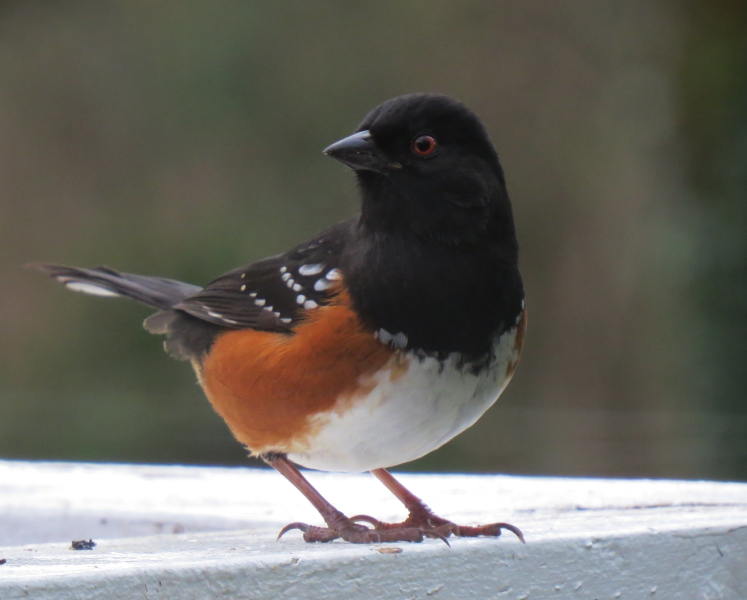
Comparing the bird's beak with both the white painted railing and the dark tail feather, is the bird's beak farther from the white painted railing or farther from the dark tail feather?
the dark tail feather

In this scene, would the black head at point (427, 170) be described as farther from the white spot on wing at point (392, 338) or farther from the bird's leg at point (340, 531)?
the bird's leg at point (340, 531)

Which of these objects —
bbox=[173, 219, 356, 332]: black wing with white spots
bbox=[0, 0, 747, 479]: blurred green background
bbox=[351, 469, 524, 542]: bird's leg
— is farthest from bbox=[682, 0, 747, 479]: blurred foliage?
bbox=[173, 219, 356, 332]: black wing with white spots

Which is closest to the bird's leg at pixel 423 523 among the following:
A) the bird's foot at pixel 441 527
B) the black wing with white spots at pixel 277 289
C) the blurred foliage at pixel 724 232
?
the bird's foot at pixel 441 527

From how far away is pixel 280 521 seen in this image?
1.95 m

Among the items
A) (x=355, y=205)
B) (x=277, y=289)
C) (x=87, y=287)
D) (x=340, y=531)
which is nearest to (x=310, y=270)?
(x=277, y=289)

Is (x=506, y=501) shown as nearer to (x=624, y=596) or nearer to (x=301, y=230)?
(x=624, y=596)

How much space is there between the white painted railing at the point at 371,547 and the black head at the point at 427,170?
534 millimetres

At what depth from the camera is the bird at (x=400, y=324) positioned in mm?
1524

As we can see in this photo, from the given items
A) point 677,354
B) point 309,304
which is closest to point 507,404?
point 677,354

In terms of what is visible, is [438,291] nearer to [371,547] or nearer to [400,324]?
[400,324]

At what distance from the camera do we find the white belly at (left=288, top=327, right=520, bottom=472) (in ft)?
4.96

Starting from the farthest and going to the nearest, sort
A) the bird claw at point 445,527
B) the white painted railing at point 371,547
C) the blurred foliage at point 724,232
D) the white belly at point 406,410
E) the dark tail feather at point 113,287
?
1. the blurred foliage at point 724,232
2. the dark tail feather at point 113,287
3. the white belly at point 406,410
4. the bird claw at point 445,527
5. the white painted railing at point 371,547

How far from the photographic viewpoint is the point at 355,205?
12.9 ft

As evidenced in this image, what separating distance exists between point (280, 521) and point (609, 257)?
3042 millimetres
